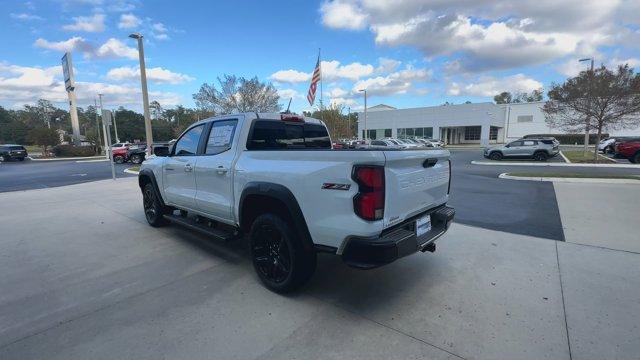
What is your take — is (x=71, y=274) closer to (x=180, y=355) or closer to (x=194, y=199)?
(x=194, y=199)

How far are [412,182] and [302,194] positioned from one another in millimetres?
1040

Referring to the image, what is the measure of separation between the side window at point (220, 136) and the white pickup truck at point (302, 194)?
0.02 m

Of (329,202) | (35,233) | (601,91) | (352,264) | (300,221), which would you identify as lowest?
(35,233)

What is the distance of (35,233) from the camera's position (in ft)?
20.1

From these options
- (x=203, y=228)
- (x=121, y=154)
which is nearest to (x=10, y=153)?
(x=121, y=154)

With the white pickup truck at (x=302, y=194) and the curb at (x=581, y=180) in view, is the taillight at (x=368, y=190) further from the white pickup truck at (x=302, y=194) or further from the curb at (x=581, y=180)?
the curb at (x=581, y=180)

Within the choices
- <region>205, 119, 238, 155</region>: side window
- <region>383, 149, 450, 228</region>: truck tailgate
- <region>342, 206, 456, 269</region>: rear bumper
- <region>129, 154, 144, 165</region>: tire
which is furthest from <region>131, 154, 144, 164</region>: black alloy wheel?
<region>342, 206, 456, 269</region>: rear bumper

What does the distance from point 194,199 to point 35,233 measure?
147 inches

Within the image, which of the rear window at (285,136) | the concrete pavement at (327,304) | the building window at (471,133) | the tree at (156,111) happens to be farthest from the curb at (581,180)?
the tree at (156,111)

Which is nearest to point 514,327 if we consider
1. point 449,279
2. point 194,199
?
point 449,279

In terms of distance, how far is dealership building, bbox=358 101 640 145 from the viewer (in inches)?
1959

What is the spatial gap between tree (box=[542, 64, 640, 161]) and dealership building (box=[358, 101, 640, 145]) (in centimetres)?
3229

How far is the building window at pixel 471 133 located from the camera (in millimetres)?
52203

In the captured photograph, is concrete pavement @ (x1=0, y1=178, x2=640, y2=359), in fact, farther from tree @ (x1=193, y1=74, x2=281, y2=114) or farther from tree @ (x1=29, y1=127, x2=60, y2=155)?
tree @ (x1=29, y1=127, x2=60, y2=155)
